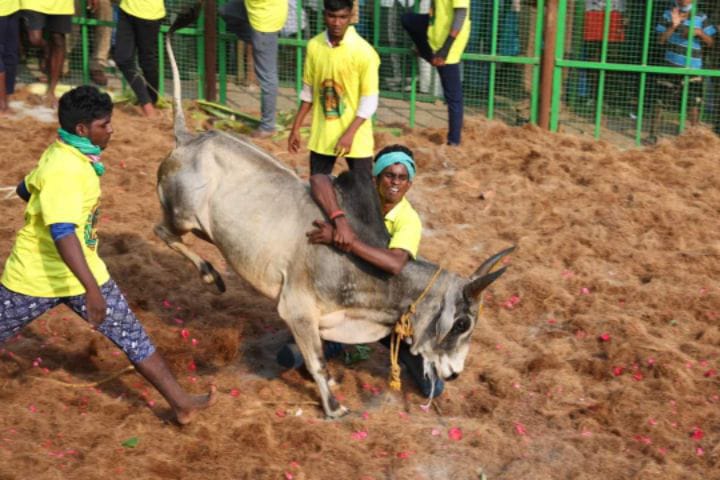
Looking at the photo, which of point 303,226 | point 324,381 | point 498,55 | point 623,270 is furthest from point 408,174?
point 498,55

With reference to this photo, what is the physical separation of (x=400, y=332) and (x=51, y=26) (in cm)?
595

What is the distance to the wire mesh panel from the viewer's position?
10070 mm

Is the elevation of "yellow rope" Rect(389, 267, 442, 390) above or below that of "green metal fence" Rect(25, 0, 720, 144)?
below

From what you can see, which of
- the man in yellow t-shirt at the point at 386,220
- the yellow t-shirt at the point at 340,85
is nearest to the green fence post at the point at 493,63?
the yellow t-shirt at the point at 340,85

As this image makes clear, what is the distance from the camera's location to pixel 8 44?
10.2 m

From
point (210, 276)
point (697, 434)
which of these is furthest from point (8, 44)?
point (697, 434)

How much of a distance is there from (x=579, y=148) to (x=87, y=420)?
5.86 meters

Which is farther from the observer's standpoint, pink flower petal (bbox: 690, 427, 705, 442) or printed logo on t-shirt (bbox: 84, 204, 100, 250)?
pink flower petal (bbox: 690, 427, 705, 442)

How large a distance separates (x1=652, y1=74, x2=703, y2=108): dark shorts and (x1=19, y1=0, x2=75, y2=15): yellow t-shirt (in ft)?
17.4

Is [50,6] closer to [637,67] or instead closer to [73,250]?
[637,67]

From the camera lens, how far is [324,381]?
573 cm

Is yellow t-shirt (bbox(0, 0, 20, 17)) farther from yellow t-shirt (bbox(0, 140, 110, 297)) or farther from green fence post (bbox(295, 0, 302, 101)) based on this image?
yellow t-shirt (bbox(0, 140, 110, 297))

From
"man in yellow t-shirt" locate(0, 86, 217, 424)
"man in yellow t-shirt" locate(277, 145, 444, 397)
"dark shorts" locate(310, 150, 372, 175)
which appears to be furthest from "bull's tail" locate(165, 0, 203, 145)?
"man in yellow t-shirt" locate(0, 86, 217, 424)

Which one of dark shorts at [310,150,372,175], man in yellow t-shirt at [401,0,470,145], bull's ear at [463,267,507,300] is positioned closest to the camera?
bull's ear at [463,267,507,300]
